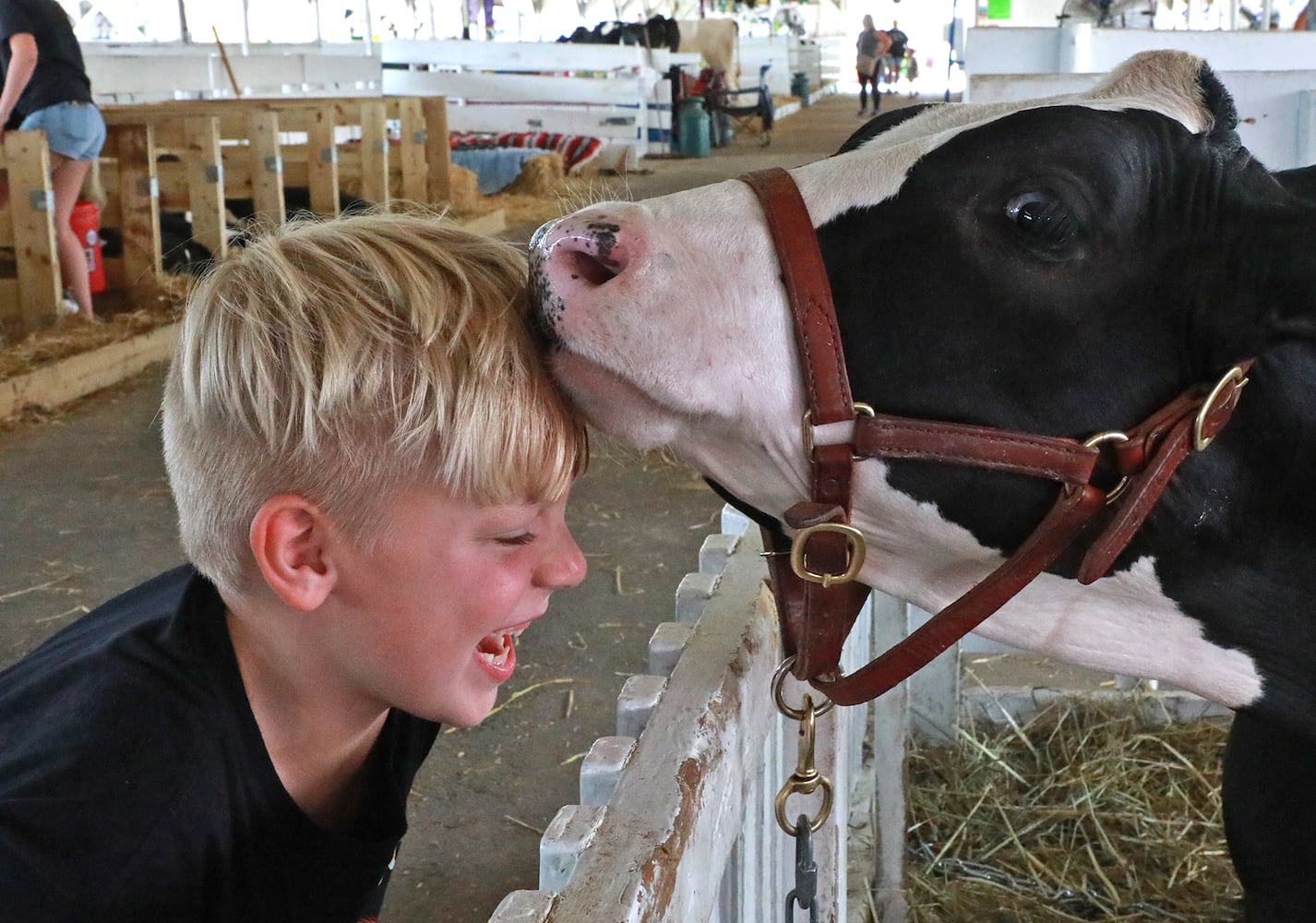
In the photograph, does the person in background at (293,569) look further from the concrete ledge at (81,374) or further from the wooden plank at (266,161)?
the wooden plank at (266,161)

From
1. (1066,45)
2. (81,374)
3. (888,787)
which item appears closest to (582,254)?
(888,787)

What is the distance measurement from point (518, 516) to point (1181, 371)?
641 millimetres

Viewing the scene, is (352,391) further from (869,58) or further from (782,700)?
(869,58)

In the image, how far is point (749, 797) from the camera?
1.50 meters

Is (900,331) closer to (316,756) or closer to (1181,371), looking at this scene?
(1181,371)

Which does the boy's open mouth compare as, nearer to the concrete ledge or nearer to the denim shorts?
the concrete ledge

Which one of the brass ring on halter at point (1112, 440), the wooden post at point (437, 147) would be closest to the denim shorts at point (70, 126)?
the wooden post at point (437, 147)

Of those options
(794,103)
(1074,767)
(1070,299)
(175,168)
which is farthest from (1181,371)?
(794,103)

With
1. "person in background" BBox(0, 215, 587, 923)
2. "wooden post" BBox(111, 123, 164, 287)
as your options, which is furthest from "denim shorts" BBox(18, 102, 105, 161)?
"person in background" BBox(0, 215, 587, 923)

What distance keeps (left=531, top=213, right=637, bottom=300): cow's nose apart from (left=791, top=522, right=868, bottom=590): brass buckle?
0.31m

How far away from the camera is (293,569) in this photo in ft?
4.12

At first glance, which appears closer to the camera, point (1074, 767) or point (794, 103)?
point (1074, 767)

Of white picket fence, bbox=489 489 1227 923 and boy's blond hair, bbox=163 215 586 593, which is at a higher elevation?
boy's blond hair, bbox=163 215 586 593

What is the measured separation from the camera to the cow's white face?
1.22 meters
